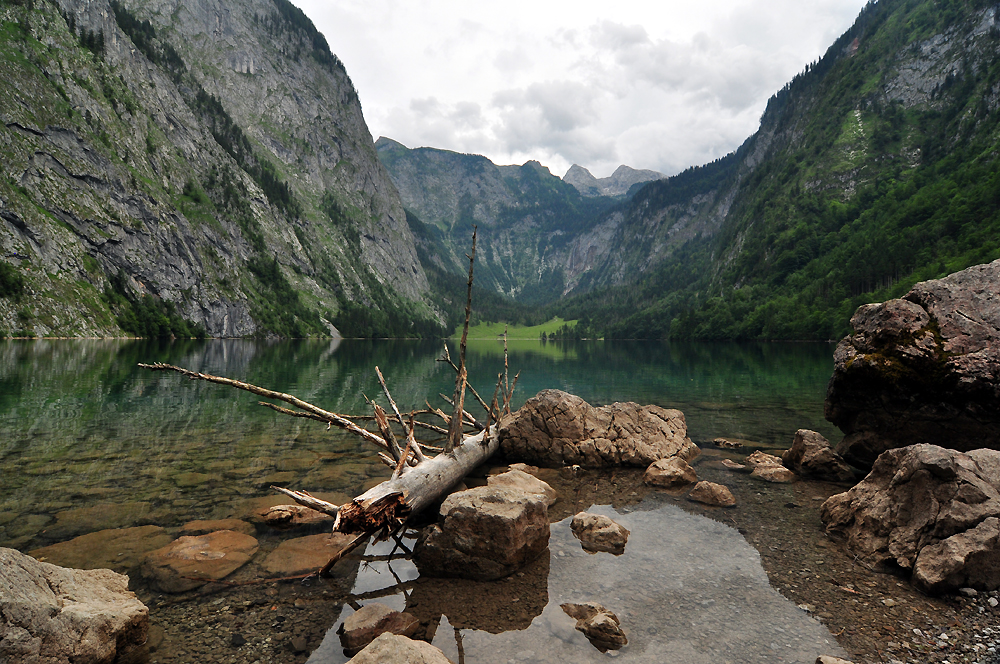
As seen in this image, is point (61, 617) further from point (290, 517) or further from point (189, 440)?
point (189, 440)

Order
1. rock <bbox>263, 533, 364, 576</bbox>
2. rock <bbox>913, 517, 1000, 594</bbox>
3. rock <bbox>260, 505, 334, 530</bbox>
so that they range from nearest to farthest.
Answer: rock <bbox>913, 517, 1000, 594</bbox>
rock <bbox>263, 533, 364, 576</bbox>
rock <bbox>260, 505, 334, 530</bbox>

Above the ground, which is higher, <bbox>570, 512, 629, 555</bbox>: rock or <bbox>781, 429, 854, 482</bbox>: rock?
<bbox>781, 429, 854, 482</bbox>: rock

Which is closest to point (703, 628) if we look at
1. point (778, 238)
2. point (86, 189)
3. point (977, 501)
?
point (977, 501)

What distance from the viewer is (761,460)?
15.2 meters

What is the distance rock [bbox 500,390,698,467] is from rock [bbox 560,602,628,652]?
31.3ft

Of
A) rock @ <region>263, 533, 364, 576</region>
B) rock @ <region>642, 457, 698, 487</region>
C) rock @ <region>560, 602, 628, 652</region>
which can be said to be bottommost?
rock @ <region>263, 533, 364, 576</region>

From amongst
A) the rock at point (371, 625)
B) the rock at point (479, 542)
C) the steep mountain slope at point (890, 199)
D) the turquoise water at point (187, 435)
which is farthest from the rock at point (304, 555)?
the steep mountain slope at point (890, 199)

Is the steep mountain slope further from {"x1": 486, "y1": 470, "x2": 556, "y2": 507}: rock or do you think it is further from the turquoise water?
{"x1": 486, "y1": 470, "x2": 556, "y2": 507}: rock

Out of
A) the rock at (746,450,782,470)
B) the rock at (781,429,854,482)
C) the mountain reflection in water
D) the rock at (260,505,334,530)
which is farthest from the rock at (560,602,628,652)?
the rock at (781,429,854,482)

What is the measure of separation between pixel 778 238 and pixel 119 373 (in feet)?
671

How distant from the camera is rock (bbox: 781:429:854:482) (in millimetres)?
13742

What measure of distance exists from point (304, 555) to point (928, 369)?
Result: 53.0 ft

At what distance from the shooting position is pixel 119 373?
39094 mm

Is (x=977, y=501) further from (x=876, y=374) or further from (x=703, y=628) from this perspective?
(x=876, y=374)
